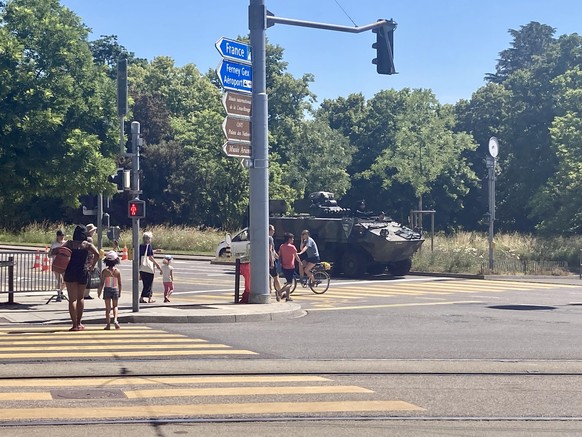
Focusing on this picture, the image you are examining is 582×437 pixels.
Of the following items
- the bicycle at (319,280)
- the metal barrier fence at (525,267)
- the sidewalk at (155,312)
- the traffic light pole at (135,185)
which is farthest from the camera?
the metal barrier fence at (525,267)

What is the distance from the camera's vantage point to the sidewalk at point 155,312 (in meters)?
18.9

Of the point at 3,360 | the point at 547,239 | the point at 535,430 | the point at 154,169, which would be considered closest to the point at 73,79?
the point at 3,360

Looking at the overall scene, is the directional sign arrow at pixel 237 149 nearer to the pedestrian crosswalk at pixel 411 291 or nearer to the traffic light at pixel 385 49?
the traffic light at pixel 385 49

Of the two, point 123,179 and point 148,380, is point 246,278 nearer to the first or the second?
point 123,179

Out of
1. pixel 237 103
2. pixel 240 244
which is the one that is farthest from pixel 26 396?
pixel 240 244

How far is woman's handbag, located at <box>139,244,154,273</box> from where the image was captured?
22844mm

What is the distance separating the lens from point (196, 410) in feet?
30.3

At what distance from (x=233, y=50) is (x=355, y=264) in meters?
14.7

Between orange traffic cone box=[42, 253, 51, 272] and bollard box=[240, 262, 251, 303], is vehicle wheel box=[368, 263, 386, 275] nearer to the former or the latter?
orange traffic cone box=[42, 253, 51, 272]

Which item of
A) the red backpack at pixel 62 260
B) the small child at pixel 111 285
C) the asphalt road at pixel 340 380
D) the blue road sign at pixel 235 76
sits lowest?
the asphalt road at pixel 340 380

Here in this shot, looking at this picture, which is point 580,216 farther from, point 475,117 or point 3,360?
point 3,360

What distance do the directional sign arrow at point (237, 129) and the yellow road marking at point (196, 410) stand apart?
12.2m

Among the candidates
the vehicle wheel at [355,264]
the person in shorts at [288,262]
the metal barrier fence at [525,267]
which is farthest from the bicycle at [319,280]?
the metal barrier fence at [525,267]

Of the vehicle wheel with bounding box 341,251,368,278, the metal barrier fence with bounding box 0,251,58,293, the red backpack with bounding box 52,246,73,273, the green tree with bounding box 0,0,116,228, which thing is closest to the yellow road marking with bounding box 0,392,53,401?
the red backpack with bounding box 52,246,73,273
